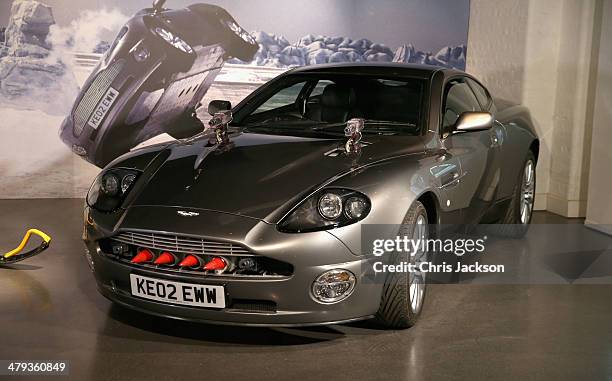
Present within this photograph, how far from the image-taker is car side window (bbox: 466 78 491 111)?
5105 mm

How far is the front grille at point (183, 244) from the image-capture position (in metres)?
3.14

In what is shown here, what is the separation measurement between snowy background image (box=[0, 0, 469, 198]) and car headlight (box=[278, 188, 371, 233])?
414 cm

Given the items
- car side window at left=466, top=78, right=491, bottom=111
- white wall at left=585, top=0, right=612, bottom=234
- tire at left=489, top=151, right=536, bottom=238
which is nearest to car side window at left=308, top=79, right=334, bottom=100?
car side window at left=466, top=78, right=491, bottom=111

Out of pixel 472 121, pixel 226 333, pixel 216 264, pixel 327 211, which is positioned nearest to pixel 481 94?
pixel 472 121

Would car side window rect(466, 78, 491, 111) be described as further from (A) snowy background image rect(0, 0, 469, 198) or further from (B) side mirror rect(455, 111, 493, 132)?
(A) snowy background image rect(0, 0, 469, 198)

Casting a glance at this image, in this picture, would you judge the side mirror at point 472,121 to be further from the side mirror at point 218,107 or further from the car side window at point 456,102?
the side mirror at point 218,107

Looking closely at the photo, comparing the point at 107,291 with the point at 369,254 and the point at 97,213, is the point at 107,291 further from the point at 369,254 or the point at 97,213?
the point at 369,254

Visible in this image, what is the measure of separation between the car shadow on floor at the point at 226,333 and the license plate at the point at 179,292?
0.29 meters

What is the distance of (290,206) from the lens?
10.6ft

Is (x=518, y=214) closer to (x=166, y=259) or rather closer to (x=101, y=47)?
Answer: (x=166, y=259)

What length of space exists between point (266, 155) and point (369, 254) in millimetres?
748

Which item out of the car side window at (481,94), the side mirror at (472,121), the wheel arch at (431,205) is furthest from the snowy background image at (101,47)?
the wheel arch at (431,205)

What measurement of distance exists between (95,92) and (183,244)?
408 centimetres

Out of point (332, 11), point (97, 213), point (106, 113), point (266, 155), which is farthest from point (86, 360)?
point (332, 11)
